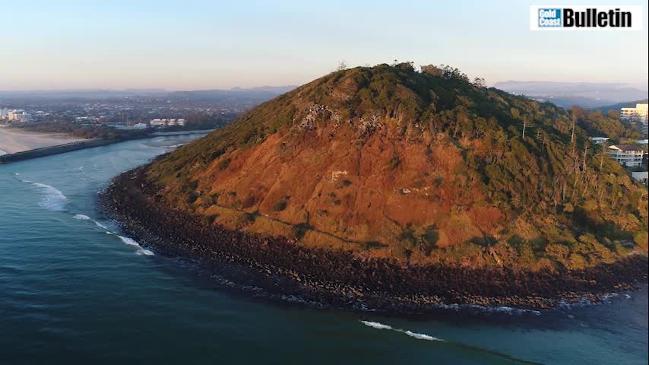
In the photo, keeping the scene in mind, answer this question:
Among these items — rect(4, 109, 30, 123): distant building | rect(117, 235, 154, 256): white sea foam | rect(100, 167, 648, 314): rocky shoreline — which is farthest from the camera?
rect(4, 109, 30, 123): distant building

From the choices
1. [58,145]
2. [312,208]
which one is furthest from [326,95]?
[58,145]

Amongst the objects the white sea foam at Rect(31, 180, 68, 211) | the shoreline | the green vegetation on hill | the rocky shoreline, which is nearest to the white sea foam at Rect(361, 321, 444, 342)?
the rocky shoreline

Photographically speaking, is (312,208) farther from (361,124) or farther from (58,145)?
(58,145)

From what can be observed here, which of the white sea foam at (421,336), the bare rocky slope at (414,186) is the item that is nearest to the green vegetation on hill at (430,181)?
the bare rocky slope at (414,186)

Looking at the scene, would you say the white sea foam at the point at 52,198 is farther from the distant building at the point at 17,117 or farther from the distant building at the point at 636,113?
the distant building at the point at 636,113

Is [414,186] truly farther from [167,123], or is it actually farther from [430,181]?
[167,123]

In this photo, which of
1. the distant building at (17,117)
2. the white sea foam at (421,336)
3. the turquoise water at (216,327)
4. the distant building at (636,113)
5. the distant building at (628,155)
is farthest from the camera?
the distant building at (17,117)

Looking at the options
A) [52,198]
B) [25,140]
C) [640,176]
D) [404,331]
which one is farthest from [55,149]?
[640,176]

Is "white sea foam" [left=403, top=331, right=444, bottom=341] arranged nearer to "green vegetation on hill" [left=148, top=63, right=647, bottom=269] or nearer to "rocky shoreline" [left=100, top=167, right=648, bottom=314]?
"rocky shoreline" [left=100, top=167, right=648, bottom=314]
